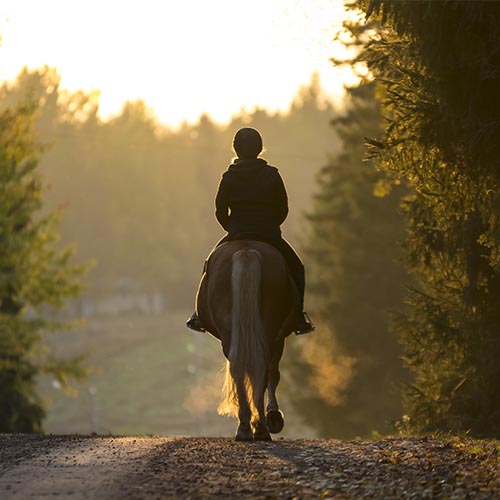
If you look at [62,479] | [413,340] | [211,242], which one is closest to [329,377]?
[413,340]

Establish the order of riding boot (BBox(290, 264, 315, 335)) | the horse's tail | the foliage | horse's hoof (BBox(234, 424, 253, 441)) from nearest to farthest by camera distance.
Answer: the foliage
the horse's tail
horse's hoof (BBox(234, 424, 253, 441))
riding boot (BBox(290, 264, 315, 335))

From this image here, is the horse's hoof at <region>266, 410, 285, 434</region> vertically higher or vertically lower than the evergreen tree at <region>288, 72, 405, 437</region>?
lower

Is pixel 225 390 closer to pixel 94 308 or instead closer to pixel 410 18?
pixel 410 18

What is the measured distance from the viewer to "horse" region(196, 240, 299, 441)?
38.8 feet

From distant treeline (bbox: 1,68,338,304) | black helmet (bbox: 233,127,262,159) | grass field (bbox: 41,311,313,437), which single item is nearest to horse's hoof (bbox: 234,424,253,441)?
black helmet (bbox: 233,127,262,159)

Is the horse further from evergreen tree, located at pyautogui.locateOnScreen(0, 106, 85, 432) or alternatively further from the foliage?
evergreen tree, located at pyautogui.locateOnScreen(0, 106, 85, 432)

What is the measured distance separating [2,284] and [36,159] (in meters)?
3.31

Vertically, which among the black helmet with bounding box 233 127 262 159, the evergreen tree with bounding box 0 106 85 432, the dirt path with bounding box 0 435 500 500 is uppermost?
the evergreen tree with bounding box 0 106 85 432

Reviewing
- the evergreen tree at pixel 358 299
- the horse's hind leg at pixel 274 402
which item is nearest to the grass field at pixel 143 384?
the evergreen tree at pixel 358 299

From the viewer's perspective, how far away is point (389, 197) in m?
37.3

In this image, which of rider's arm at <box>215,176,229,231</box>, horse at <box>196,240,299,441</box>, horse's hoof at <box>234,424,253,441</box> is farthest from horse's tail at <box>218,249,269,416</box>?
rider's arm at <box>215,176,229,231</box>

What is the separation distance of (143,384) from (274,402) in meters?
77.9

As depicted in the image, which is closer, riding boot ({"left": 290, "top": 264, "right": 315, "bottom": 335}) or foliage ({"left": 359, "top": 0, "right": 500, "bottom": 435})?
foliage ({"left": 359, "top": 0, "right": 500, "bottom": 435})

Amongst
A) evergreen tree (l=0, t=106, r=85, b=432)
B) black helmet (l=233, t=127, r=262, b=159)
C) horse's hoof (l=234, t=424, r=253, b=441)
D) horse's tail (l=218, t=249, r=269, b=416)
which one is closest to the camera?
horse's tail (l=218, t=249, r=269, b=416)
